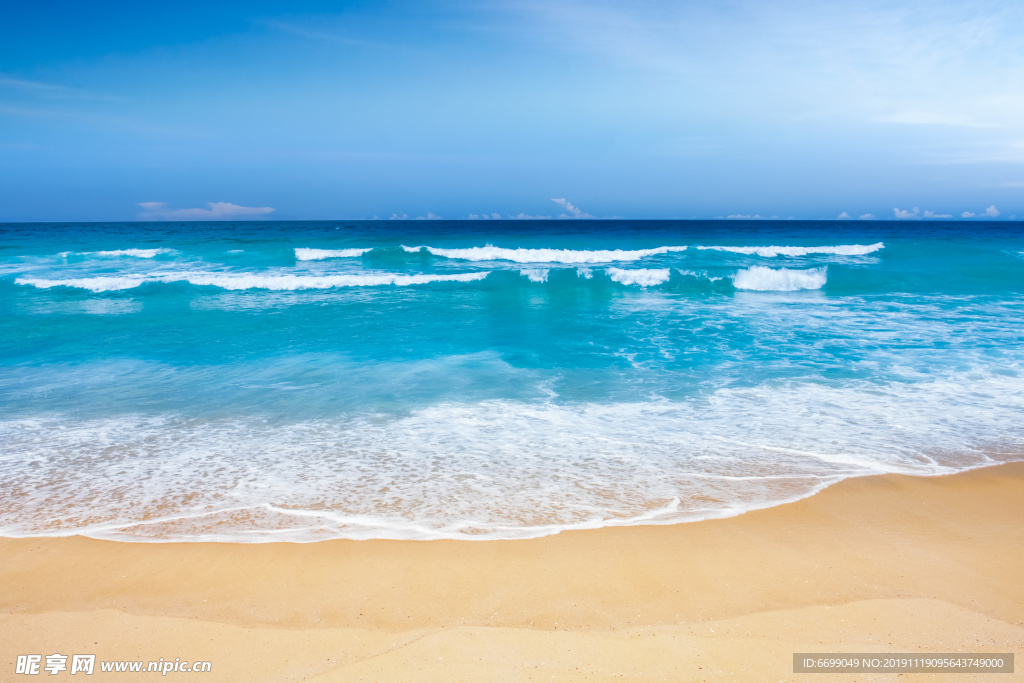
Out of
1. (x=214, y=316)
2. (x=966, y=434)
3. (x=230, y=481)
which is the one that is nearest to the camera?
(x=230, y=481)

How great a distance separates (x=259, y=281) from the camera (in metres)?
20.0

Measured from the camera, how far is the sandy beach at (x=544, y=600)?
2832 mm

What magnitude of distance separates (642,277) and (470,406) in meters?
14.8

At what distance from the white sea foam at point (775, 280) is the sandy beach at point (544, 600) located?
16.6 m

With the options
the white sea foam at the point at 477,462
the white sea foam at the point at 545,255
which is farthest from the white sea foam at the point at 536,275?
the white sea foam at the point at 477,462

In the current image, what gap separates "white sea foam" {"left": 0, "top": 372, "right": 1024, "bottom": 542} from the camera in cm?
429

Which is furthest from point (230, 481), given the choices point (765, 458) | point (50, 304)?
point (50, 304)

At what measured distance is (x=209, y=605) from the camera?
3.29m

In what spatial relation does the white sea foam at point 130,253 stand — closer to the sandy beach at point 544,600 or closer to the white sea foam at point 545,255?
the white sea foam at point 545,255

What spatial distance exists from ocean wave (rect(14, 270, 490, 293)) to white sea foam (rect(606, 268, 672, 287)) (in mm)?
5057

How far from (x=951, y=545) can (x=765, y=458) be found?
5.57 ft

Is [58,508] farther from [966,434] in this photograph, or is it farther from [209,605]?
[966,434]

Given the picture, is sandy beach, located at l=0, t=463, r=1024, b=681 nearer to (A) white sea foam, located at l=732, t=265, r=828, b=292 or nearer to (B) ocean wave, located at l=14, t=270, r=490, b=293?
(B) ocean wave, located at l=14, t=270, r=490, b=293

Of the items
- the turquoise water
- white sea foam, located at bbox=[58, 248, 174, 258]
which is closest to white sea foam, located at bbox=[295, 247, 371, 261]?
white sea foam, located at bbox=[58, 248, 174, 258]
